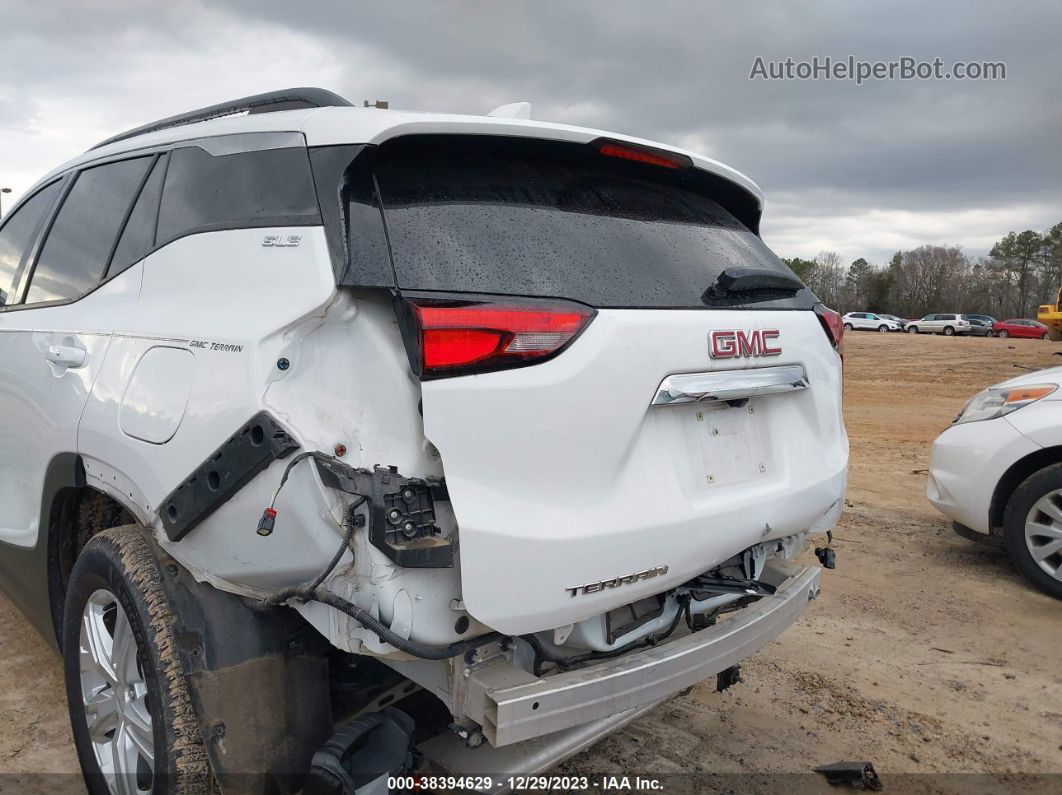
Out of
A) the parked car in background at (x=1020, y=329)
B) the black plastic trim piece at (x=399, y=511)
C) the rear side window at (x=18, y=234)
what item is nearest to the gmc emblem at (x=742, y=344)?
the black plastic trim piece at (x=399, y=511)

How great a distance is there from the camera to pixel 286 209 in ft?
7.40

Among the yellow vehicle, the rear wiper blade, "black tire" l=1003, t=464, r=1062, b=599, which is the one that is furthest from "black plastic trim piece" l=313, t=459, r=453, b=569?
the yellow vehicle

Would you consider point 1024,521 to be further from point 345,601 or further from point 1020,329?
point 1020,329

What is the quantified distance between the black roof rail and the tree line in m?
73.7

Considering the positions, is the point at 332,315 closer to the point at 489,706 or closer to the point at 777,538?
the point at 489,706

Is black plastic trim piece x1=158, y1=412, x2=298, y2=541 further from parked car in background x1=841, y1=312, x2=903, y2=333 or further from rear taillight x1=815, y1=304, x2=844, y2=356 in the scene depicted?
parked car in background x1=841, y1=312, x2=903, y2=333

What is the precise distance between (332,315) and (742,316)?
4.12ft

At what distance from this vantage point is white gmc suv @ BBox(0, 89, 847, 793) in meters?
2.00

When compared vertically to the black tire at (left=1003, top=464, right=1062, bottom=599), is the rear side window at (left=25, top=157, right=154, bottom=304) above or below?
above

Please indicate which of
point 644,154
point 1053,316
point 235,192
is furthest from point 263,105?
point 1053,316

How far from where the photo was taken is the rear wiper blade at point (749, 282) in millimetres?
2637

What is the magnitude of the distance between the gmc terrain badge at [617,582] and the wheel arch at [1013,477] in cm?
391

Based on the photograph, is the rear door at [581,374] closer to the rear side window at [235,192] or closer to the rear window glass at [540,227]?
the rear window glass at [540,227]

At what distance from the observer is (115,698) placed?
8.30 feet
